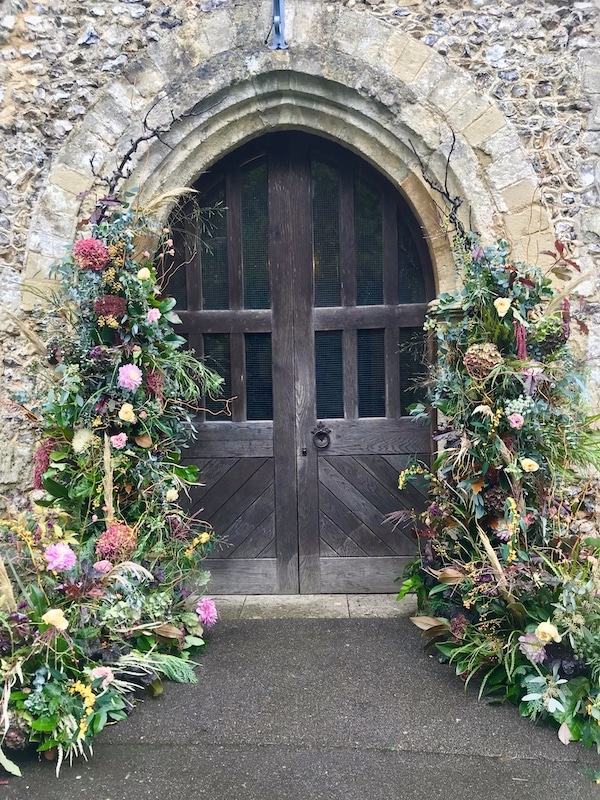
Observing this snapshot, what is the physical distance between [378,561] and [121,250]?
2.34m

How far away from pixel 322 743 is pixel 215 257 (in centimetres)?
270

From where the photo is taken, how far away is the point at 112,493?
118 inches

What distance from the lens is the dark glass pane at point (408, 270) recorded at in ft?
12.2

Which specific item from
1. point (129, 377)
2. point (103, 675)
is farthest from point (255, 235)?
point (103, 675)

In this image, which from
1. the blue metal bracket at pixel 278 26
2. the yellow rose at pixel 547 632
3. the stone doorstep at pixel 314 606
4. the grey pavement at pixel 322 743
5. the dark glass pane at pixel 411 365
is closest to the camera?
the grey pavement at pixel 322 743

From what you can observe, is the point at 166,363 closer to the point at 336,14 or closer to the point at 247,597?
the point at 247,597

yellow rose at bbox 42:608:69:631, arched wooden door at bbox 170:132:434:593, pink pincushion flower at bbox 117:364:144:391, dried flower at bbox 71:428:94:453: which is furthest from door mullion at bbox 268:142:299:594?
yellow rose at bbox 42:608:69:631

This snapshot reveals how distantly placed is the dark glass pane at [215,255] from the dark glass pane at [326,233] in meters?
0.56

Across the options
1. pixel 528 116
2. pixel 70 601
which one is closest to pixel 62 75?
pixel 528 116

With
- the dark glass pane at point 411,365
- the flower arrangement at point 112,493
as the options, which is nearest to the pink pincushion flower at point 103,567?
the flower arrangement at point 112,493

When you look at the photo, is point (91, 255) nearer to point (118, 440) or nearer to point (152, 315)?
point (152, 315)

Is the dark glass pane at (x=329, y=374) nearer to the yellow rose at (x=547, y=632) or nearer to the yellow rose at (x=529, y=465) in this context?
the yellow rose at (x=529, y=465)

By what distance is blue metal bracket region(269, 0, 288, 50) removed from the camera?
326 cm

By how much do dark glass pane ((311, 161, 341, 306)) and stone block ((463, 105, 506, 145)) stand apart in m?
0.82
